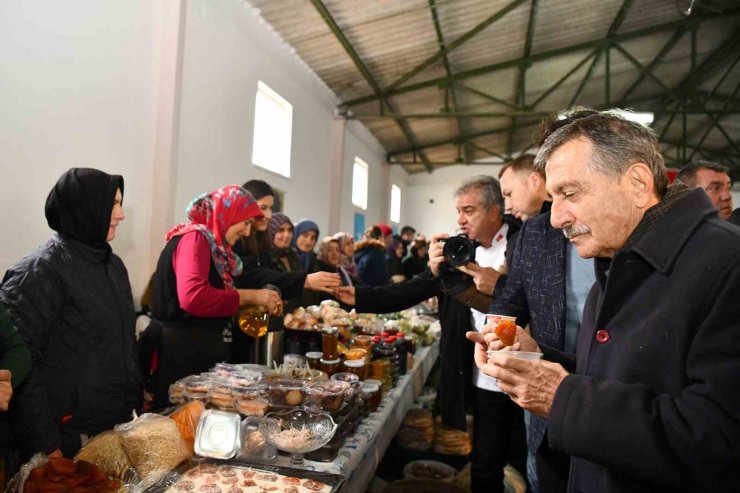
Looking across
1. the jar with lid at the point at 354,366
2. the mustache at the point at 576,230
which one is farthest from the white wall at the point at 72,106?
the mustache at the point at 576,230

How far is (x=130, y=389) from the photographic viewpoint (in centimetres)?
167

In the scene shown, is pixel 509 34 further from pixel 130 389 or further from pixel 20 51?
pixel 130 389

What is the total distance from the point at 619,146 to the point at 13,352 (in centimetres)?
166

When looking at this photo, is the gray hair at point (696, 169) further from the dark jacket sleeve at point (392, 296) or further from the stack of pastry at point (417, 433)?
the stack of pastry at point (417, 433)

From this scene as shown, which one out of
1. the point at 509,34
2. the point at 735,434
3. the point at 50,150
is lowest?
the point at 735,434

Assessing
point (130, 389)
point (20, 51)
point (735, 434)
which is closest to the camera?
point (735, 434)

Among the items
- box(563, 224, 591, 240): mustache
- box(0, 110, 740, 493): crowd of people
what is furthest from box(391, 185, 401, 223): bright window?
box(563, 224, 591, 240): mustache

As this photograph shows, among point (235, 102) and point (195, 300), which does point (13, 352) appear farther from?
point (235, 102)

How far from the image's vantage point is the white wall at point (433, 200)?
14320mm

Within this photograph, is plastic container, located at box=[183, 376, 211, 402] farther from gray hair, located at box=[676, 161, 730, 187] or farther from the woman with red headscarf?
gray hair, located at box=[676, 161, 730, 187]

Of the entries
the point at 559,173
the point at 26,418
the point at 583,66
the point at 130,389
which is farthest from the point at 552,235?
Answer: the point at 583,66

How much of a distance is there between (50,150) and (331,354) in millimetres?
2110

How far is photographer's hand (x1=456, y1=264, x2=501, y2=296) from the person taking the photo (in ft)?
6.61

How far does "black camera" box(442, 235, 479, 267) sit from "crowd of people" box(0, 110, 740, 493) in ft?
0.16
